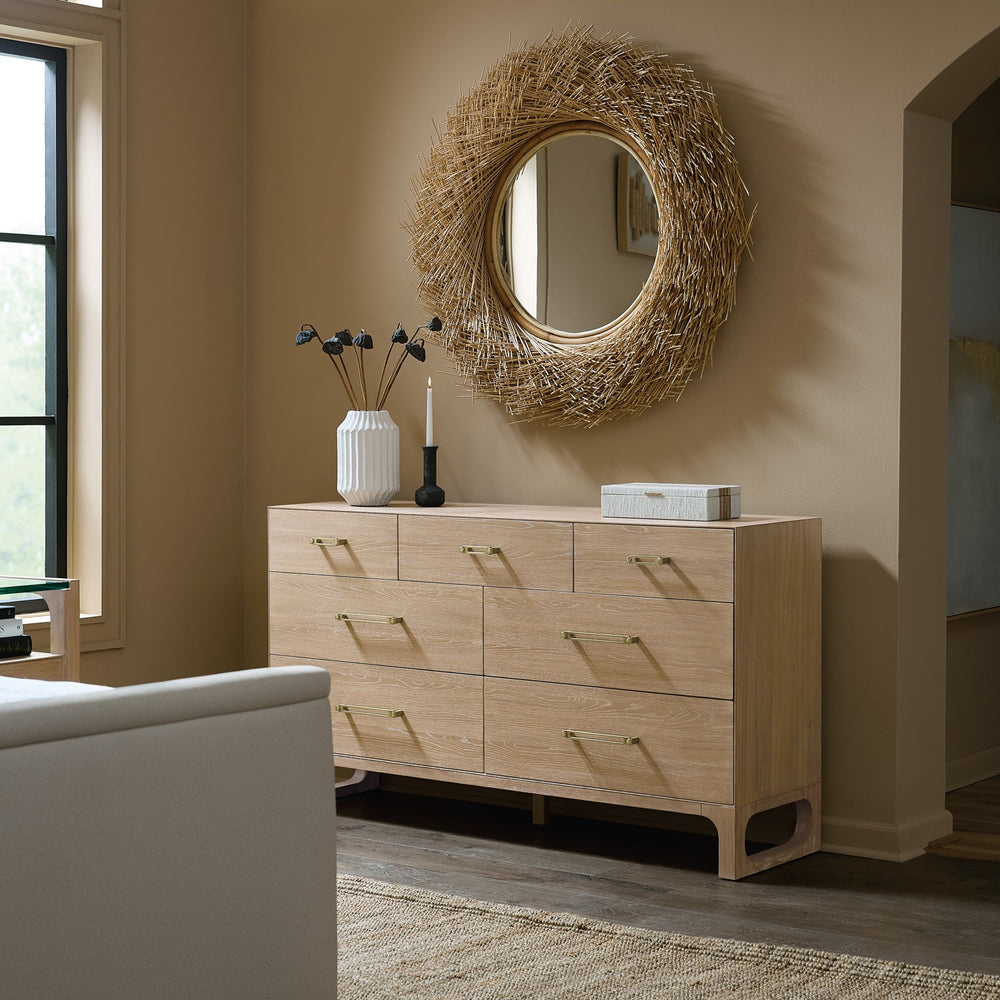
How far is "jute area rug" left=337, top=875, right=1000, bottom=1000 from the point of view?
261 centimetres

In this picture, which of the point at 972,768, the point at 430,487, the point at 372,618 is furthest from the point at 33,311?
the point at 972,768

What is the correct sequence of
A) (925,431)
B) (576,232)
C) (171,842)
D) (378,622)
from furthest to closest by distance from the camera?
(576,232), (378,622), (925,431), (171,842)

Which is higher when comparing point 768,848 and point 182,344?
point 182,344

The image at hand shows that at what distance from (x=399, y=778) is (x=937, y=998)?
79.8 inches

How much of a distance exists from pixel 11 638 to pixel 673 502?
1.59 metres

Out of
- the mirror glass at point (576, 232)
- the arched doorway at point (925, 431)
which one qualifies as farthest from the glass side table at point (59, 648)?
the arched doorway at point (925, 431)

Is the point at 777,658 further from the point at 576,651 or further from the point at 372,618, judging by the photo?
the point at 372,618

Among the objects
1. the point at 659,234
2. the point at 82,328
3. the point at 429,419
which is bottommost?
the point at 429,419

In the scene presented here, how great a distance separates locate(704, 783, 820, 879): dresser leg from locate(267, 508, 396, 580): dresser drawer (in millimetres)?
1063

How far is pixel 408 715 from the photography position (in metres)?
3.76

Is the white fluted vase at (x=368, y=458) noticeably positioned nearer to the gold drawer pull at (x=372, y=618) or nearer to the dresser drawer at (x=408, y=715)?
the gold drawer pull at (x=372, y=618)

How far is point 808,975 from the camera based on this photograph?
8.84 feet

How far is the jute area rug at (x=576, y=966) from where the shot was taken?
103 inches

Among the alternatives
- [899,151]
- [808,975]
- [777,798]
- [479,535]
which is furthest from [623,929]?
[899,151]
